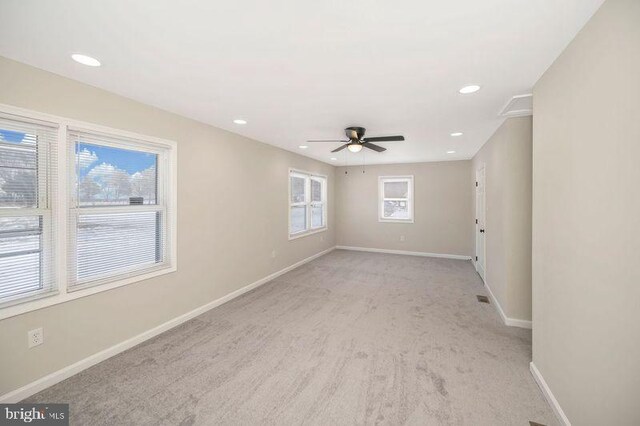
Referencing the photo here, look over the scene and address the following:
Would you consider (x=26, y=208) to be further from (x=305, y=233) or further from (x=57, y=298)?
(x=305, y=233)

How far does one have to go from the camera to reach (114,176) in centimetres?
267

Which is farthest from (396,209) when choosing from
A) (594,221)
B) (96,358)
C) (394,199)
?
(96,358)

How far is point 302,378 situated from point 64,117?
294 centimetres

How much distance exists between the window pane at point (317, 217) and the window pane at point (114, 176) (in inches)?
→ 169

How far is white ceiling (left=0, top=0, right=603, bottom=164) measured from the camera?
1.43 metres

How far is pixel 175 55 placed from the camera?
1888mm

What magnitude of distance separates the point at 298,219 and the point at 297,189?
70cm

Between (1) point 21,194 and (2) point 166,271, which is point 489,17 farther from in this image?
(2) point 166,271

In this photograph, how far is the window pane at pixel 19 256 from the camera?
1.97m

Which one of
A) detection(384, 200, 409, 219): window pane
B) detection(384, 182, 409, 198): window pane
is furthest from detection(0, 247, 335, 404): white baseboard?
detection(384, 182, 409, 198): window pane

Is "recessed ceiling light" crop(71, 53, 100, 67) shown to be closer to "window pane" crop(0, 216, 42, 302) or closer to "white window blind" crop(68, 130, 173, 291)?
"white window blind" crop(68, 130, 173, 291)

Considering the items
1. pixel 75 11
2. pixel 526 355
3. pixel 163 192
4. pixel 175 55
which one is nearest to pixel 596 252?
pixel 526 355

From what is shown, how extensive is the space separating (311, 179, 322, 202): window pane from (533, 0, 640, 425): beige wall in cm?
524

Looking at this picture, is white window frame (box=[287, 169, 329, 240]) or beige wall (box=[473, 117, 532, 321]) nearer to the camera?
beige wall (box=[473, 117, 532, 321])
